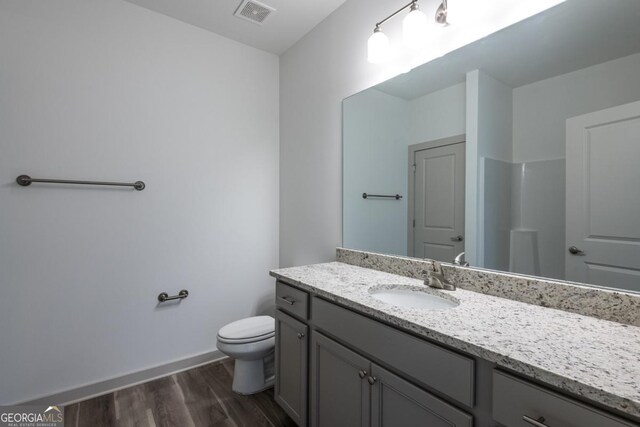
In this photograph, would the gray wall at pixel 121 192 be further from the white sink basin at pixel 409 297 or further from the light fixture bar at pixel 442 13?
the light fixture bar at pixel 442 13

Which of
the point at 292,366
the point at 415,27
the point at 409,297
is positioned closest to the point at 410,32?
the point at 415,27

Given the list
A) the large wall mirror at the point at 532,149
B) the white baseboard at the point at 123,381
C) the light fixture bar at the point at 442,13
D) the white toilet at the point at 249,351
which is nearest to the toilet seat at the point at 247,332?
the white toilet at the point at 249,351

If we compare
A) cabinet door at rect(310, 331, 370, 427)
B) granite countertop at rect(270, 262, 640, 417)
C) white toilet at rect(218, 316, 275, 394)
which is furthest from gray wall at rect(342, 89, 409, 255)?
white toilet at rect(218, 316, 275, 394)

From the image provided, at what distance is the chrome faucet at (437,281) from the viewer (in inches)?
48.6

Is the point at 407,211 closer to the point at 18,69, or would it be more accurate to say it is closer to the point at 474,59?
the point at 474,59

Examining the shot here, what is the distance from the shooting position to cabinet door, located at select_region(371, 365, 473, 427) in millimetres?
786

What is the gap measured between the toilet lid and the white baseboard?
1.66ft

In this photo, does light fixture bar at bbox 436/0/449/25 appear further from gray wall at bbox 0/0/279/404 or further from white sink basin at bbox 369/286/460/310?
gray wall at bbox 0/0/279/404

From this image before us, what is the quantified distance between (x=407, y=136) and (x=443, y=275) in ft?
2.45

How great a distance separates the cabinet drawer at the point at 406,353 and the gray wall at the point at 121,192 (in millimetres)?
1309

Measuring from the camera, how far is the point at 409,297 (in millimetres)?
1307

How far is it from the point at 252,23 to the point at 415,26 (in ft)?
4.08

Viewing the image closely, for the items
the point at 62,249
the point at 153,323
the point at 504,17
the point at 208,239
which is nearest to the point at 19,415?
the point at 153,323

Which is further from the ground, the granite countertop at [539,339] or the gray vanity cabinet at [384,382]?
the granite countertop at [539,339]
